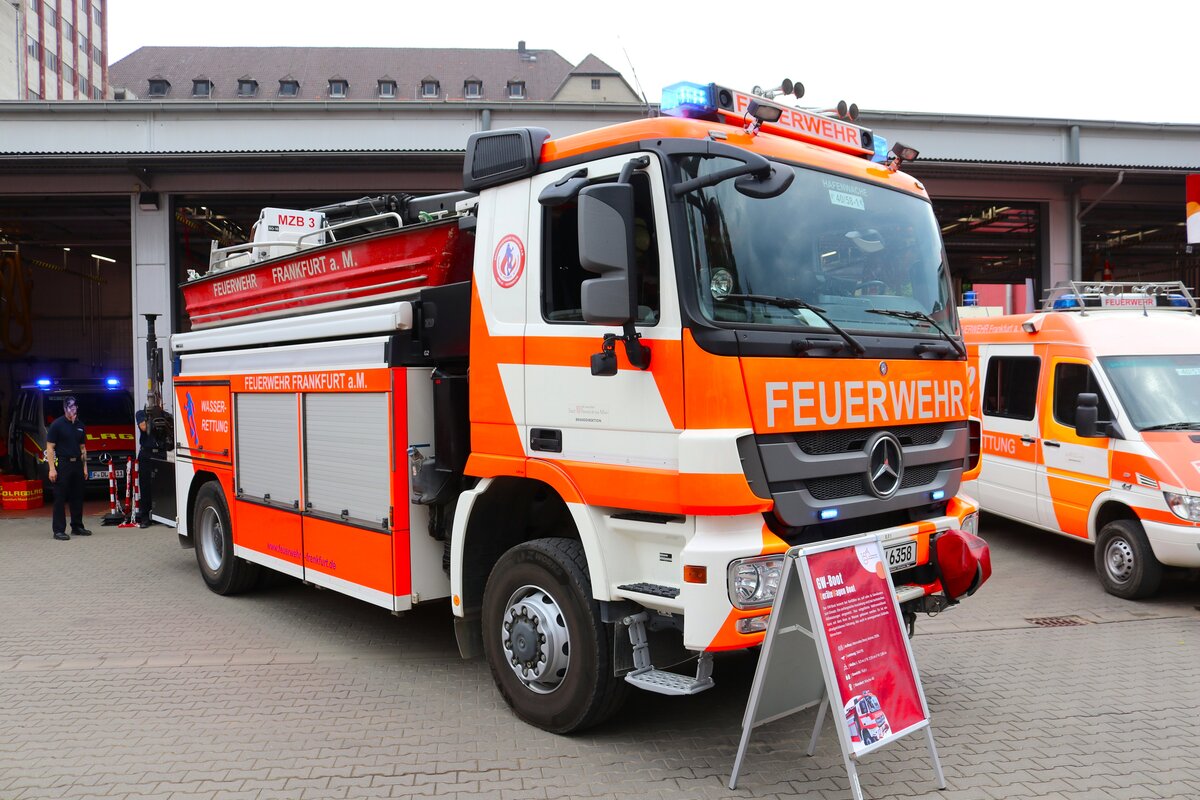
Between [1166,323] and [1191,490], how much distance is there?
2.08 metres

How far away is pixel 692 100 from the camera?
4320 mm

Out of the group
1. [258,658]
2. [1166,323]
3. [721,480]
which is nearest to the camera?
[721,480]

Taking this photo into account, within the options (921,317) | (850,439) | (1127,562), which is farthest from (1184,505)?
(850,439)

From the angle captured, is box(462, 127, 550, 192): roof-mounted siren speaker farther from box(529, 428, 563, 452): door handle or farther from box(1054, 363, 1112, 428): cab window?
box(1054, 363, 1112, 428): cab window

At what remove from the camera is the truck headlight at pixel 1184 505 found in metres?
6.84

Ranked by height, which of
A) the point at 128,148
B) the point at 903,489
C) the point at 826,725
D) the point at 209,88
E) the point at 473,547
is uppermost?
the point at 209,88

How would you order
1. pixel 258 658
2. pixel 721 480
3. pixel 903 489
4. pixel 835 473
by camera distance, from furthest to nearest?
pixel 258 658 → pixel 903 489 → pixel 835 473 → pixel 721 480

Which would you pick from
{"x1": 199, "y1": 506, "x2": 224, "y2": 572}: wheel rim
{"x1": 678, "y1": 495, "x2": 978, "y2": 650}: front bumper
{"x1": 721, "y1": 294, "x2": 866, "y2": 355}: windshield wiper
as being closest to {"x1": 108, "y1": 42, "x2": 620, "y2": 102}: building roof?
{"x1": 199, "y1": 506, "x2": 224, "y2": 572}: wheel rim

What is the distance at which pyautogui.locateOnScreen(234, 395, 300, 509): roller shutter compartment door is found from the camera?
6.54 meters

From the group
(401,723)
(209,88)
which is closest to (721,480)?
(401,723)

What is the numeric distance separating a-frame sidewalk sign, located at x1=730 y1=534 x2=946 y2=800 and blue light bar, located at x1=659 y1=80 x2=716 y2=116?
2.10 meters

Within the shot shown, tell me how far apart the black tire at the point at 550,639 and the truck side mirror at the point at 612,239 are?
1.34 metres

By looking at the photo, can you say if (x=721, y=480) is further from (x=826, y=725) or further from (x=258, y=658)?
(x=258, y=658)

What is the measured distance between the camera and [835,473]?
4180 mm
